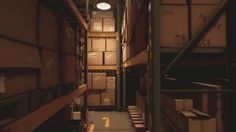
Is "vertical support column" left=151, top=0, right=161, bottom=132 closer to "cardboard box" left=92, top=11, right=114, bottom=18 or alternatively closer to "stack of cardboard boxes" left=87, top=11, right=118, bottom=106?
"stack of cardboard boxes" left=87, top=11, right=118, bottom=106

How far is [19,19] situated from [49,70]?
2.46 feet

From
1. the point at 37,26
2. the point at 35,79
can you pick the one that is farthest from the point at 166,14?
the point at 35,79

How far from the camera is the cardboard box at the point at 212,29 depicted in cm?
190

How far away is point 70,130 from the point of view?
302cm

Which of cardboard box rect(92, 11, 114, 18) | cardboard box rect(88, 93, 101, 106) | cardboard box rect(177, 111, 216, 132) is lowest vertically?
cardboard box rect(88, 93, 101, 106)

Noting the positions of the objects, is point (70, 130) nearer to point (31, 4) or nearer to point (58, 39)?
point (58, 39)

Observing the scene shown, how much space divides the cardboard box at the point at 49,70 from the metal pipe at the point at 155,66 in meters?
0.83

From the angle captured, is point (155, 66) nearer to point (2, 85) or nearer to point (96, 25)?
point (2, 85)

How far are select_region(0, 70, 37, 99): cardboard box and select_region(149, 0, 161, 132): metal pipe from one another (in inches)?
33.4

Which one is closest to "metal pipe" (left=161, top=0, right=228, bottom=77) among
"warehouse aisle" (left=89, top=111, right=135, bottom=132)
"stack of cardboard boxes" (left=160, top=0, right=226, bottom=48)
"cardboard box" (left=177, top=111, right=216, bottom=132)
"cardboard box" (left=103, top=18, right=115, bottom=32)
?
"stack of cardboard boxes" (left=160, top=0, right=226, bottom=48)

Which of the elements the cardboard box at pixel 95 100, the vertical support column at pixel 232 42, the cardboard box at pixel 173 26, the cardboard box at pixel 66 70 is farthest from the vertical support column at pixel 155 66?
the cardboard box at pixel 95 100

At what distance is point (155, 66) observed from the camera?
5.77 ft

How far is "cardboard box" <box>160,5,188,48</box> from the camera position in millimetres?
1881

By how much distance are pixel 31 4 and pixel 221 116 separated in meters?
1.55
